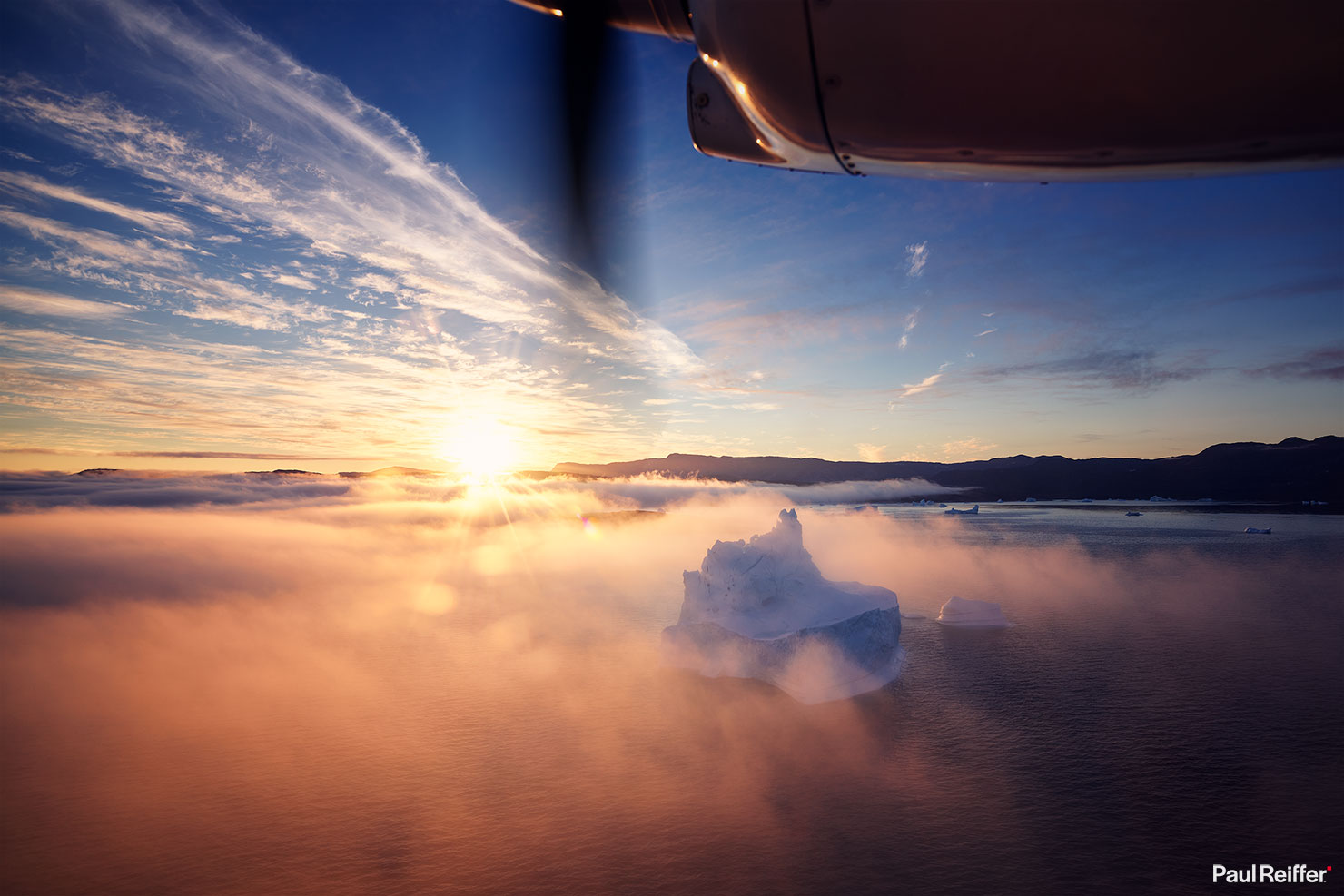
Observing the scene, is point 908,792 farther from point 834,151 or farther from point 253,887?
point 834,151

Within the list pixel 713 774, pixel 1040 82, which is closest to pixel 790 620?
pixel 713 774

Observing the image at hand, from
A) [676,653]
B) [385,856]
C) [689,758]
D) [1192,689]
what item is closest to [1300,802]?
[1192,689]

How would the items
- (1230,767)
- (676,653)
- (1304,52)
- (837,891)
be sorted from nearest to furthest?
1. (1304,52)
2. (837,891)
3. (1230,767)
4. (676,653)

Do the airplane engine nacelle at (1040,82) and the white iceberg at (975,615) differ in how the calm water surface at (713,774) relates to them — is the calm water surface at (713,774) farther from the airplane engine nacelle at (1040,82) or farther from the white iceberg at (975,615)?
the airplane engine nacelle at (1040,82)

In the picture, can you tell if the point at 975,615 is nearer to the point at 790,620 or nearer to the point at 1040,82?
the point at 790,620

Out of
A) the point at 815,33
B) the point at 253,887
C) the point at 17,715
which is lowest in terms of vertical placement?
the point at 17,715

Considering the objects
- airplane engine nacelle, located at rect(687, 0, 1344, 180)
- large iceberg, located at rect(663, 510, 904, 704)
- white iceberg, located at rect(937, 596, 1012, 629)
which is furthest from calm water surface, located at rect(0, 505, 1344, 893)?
airplane engine nacelle, located at rect(687, 0, 1344, 180)

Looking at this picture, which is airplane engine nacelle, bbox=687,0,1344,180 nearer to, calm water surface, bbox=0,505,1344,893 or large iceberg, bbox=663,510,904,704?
calm water surface, bbox=0,505,1344,893
